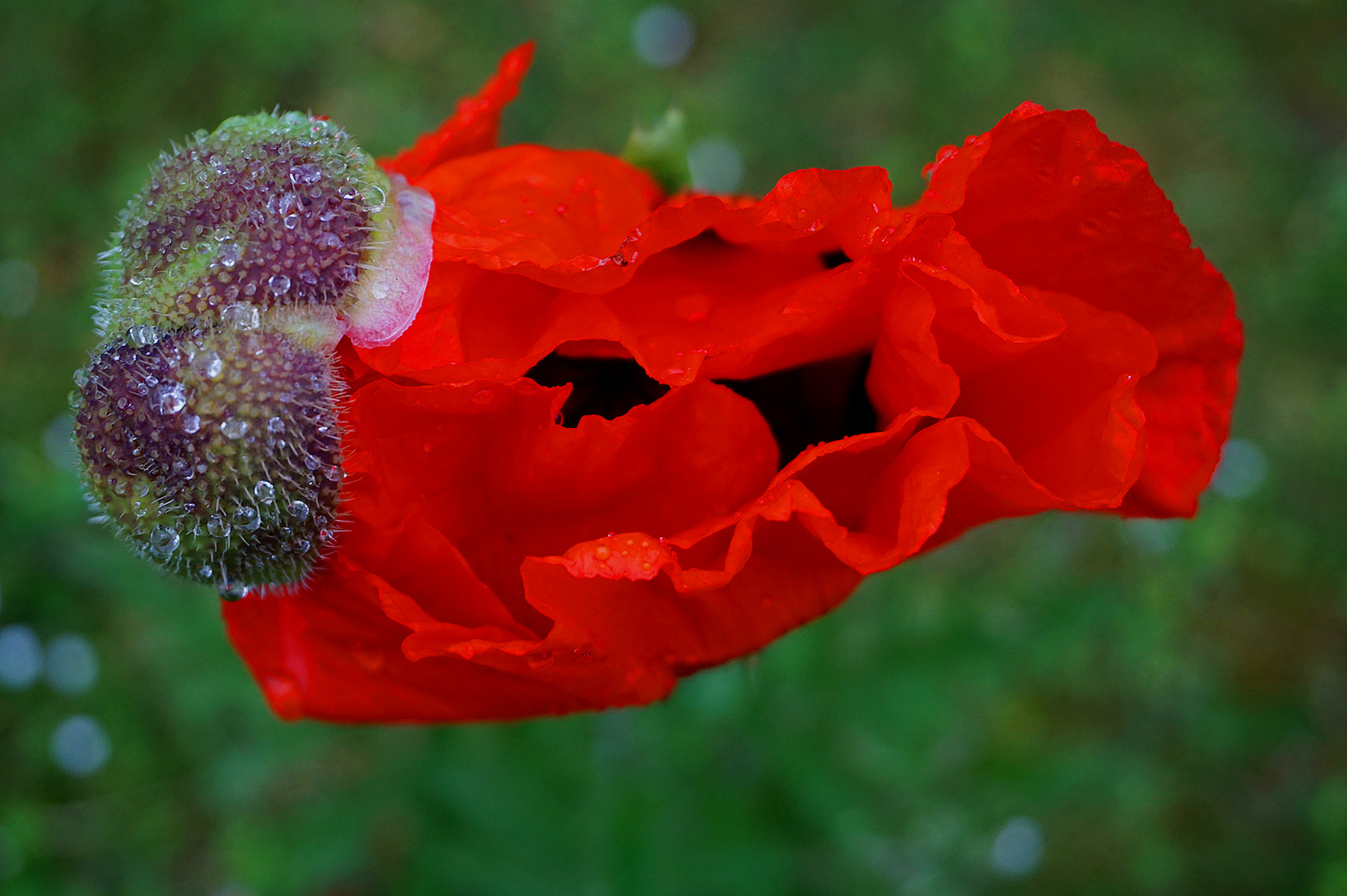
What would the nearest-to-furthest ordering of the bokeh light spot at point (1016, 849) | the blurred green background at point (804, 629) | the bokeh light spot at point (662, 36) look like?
the blurred green background at point (804, 629) → the bokeh light spot at point (1016, 849) → the bokeh light spot at point (662, 36)

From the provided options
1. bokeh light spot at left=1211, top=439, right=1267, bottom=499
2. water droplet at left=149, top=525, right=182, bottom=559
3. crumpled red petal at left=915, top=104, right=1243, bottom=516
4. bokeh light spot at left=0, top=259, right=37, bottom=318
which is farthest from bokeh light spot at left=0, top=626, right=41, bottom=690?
bokeh light spot at left=1211, top=439, right=1267, bottom=499

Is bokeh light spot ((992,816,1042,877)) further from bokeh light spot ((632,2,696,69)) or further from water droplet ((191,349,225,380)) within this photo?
bokeh light spot ((632,2,696,69))

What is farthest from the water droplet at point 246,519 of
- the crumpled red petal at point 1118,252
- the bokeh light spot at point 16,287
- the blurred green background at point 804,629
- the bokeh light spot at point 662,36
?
the bokeh light spot at point 662,36

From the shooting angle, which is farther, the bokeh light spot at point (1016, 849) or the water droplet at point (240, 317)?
the bokeh light spot at point (1016, 849)

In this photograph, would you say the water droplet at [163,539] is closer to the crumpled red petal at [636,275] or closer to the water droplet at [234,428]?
the water droplet at [234,428]

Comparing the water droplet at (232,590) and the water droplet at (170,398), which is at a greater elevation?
the water droplet at (170,398)

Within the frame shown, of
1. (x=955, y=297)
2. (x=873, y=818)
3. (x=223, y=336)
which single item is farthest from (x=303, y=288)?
(x=873, y=818)

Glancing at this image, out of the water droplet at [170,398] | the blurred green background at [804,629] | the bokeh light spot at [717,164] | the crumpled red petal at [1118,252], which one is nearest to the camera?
the water droplet at [170,398]

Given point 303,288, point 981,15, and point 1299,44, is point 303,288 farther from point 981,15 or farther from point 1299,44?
point 1299,44
